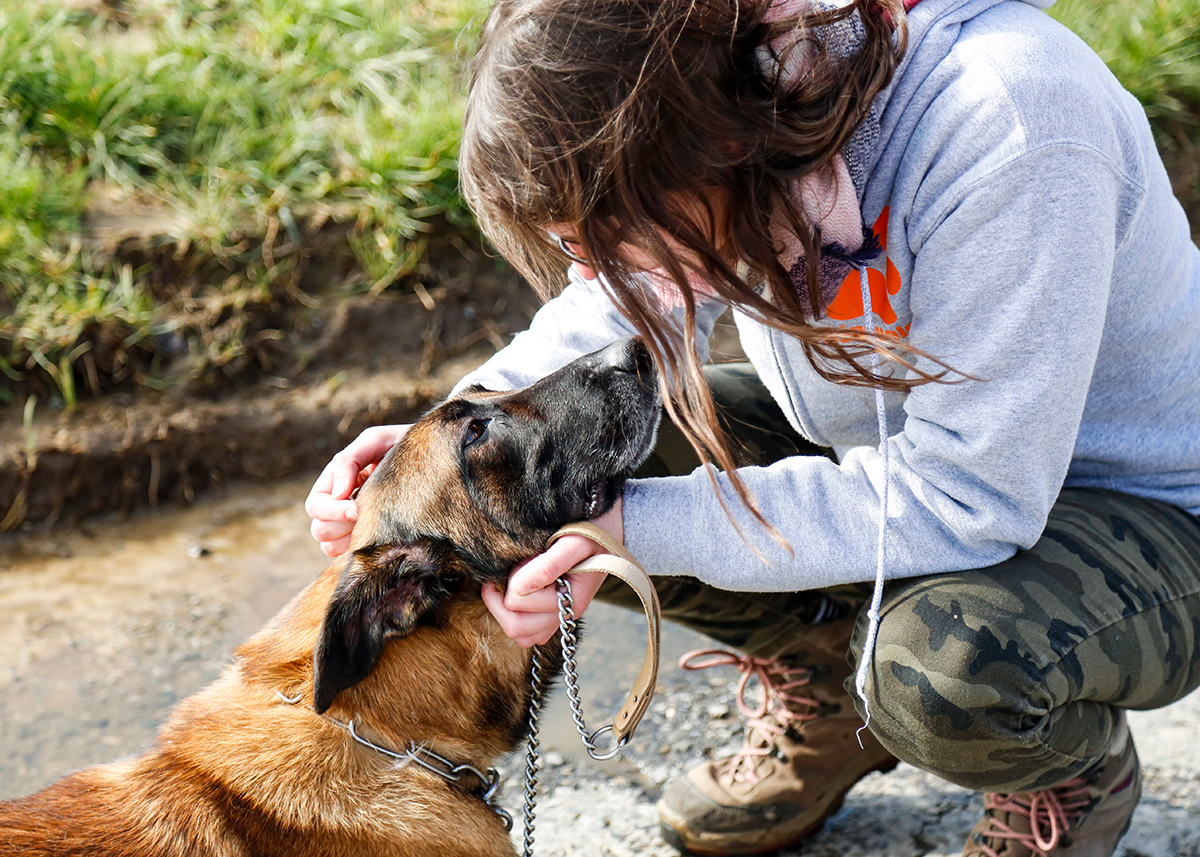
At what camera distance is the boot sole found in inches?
102

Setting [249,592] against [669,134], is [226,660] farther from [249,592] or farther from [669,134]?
[669,134]

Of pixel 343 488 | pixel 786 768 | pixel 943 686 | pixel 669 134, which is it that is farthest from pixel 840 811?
pixel 669 134

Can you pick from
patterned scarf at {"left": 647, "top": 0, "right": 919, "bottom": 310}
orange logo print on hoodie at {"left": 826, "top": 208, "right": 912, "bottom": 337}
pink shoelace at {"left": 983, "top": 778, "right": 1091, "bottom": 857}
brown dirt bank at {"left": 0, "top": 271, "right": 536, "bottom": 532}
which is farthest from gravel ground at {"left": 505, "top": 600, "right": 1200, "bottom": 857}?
brown dirt bank at {"left": 0, "top": 271, "right": 536, "bottom": 532}

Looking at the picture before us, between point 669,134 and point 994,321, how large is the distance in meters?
0.70

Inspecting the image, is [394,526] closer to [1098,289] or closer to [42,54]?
[1098,289]

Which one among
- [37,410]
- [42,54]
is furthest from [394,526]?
[42,54]

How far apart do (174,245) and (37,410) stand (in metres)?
0.94

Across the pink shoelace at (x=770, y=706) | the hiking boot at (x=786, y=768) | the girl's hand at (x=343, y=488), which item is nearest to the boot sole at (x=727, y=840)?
the hiking boot at (x=786, y=768)

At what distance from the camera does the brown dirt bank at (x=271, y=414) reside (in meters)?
4.11

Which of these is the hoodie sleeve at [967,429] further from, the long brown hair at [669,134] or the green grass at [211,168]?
the green grass at [211,168]

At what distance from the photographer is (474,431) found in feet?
7.52

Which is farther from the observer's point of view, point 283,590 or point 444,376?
point 444,376

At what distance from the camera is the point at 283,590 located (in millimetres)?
3705

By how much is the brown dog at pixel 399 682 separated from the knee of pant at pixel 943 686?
0.69 m
